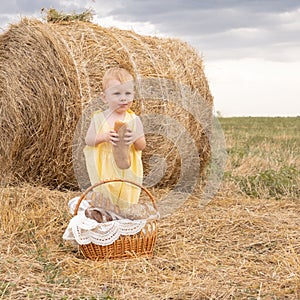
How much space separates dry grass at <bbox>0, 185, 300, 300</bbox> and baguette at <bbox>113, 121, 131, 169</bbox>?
72cm

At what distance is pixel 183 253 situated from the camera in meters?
4.79

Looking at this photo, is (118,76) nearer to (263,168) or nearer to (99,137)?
(99,137)

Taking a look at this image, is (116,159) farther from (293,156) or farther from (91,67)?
(293,156)

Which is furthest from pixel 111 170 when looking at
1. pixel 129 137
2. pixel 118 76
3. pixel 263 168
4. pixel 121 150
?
pixel 263 168

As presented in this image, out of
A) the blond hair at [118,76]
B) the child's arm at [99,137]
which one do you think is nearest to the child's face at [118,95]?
the blond hair at [118,76]

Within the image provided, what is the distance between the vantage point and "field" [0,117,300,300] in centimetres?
394

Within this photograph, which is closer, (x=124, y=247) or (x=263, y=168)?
(x=124, y=247)

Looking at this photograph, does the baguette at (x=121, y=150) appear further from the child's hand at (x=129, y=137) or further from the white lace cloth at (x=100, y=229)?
the white lace cloth at (x=100, y=229)

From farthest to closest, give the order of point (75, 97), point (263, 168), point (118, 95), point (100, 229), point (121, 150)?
point (263, 168) < point (75, 97) < point (118, 95) < point (121, 150) < point (100, 229)

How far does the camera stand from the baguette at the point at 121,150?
470cm

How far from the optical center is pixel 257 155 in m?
A: 9.64

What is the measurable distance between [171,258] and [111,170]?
80cm

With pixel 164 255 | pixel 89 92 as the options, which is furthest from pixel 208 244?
pixel 89 92

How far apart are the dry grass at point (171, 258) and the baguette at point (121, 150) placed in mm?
719
